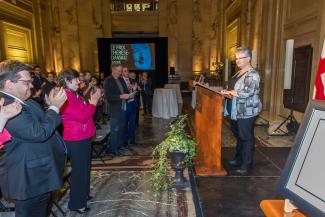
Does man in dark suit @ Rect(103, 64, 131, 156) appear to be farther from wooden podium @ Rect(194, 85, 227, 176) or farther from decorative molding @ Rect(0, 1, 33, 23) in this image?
decorative molding @ Rect(0, 1, 33, 23)

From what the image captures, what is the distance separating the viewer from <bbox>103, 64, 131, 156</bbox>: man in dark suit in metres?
4.21

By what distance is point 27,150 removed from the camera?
5.21 feet

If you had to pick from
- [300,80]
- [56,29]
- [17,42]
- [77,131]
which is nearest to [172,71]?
[56,29]

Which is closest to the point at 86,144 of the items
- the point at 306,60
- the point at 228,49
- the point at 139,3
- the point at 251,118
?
the point at 251,118

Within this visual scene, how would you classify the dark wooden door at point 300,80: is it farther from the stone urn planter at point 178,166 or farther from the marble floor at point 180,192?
the stone urn planter at point 178,166

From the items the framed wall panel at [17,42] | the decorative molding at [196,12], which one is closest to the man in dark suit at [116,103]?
the framed wall panel at [17,42]

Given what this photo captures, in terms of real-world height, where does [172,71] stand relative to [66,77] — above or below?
above

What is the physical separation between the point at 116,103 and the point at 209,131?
1.68 metres

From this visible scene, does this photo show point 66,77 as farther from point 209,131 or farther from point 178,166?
point 209,131

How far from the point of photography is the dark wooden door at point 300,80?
5.38 meters

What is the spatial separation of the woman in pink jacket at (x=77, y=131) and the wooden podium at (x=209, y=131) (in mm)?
1359

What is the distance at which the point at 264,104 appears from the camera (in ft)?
24.5

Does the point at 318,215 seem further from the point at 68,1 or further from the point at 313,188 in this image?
the point at 68,1

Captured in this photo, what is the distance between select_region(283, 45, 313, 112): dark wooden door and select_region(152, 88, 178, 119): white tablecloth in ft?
10.4
